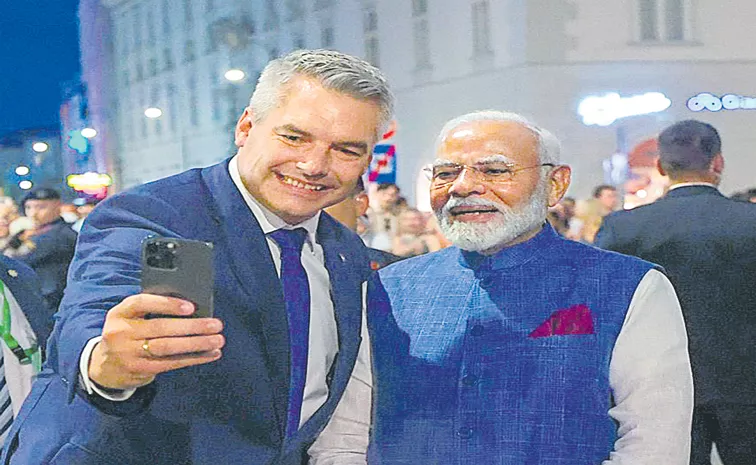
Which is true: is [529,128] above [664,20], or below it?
below

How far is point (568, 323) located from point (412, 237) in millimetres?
4633

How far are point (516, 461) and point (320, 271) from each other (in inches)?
18.6

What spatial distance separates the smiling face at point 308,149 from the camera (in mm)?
1841

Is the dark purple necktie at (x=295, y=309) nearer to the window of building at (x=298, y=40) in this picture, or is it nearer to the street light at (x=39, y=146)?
the window of building at (x=298, y=40)

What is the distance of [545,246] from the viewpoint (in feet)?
7.06

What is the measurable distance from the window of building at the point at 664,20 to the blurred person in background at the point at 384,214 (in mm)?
6768

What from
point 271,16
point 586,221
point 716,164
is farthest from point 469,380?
point 271,16

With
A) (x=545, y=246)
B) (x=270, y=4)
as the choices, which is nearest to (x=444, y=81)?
(x=270, y=4)

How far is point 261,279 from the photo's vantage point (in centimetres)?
181

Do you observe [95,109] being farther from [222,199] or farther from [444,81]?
[222,199]

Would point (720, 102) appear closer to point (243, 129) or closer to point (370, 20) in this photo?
point (370, 20)

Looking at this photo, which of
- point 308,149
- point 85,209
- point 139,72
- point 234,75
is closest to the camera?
point 308,149

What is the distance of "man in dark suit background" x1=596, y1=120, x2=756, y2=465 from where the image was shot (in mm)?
3643

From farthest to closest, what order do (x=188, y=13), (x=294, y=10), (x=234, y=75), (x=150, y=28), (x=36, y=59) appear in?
(x=36, y=59) < (x=150, y=28) < (x=188, y=13) < (x=234, y=75) < (x=294, y=10)
